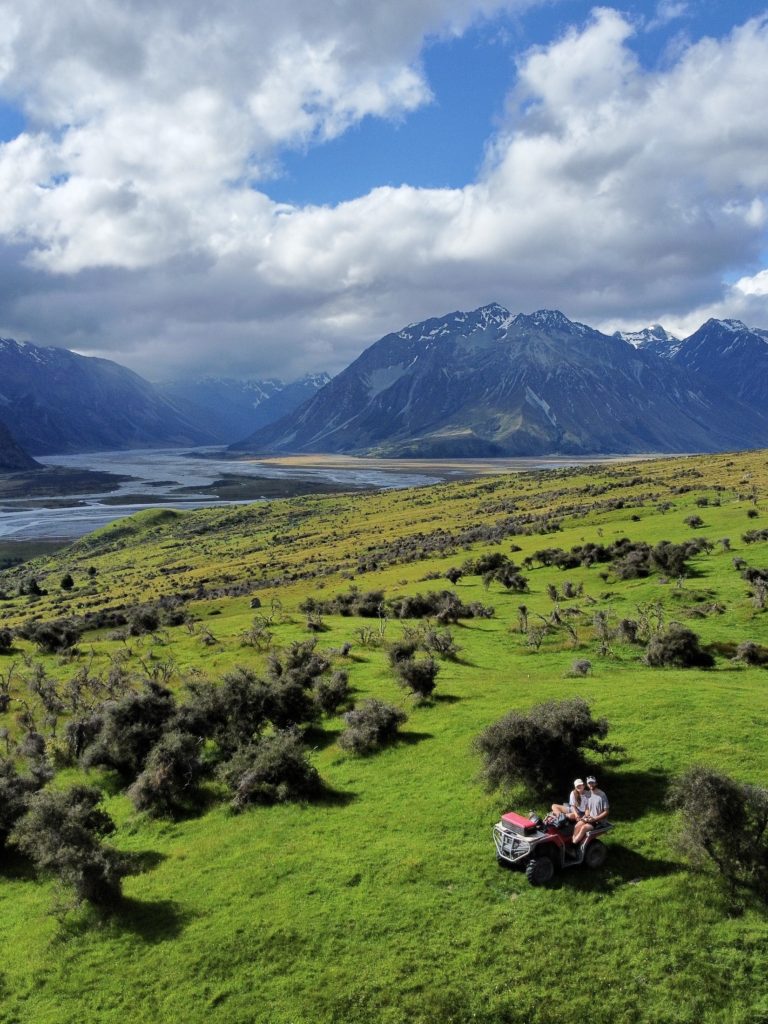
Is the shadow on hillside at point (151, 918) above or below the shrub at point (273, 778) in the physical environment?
below

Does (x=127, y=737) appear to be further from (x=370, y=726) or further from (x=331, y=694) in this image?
(x=370, y=726)

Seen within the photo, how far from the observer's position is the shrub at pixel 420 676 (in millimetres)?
28641

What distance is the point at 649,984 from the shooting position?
1320cm

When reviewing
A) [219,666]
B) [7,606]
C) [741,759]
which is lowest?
[7,606]

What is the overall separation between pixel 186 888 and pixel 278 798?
14.6ft

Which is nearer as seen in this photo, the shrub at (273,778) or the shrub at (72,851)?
the shrub at (72,851)

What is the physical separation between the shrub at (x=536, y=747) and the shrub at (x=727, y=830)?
4.06m

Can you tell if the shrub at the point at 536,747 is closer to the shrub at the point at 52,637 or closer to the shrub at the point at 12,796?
the shrub at the point at 12,796

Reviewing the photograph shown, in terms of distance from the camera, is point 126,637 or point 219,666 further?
point 126,637

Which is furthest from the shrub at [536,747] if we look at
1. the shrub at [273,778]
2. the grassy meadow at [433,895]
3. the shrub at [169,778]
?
the shrub at [169,778]

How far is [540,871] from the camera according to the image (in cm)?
1583

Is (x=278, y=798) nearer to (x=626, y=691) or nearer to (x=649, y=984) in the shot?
(x=649, y=984)

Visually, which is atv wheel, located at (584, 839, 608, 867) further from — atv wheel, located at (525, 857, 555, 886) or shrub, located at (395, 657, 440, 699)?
shrub, located at (395, 657, 440, 699)

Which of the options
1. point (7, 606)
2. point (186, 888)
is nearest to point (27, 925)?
point (186, 888)
